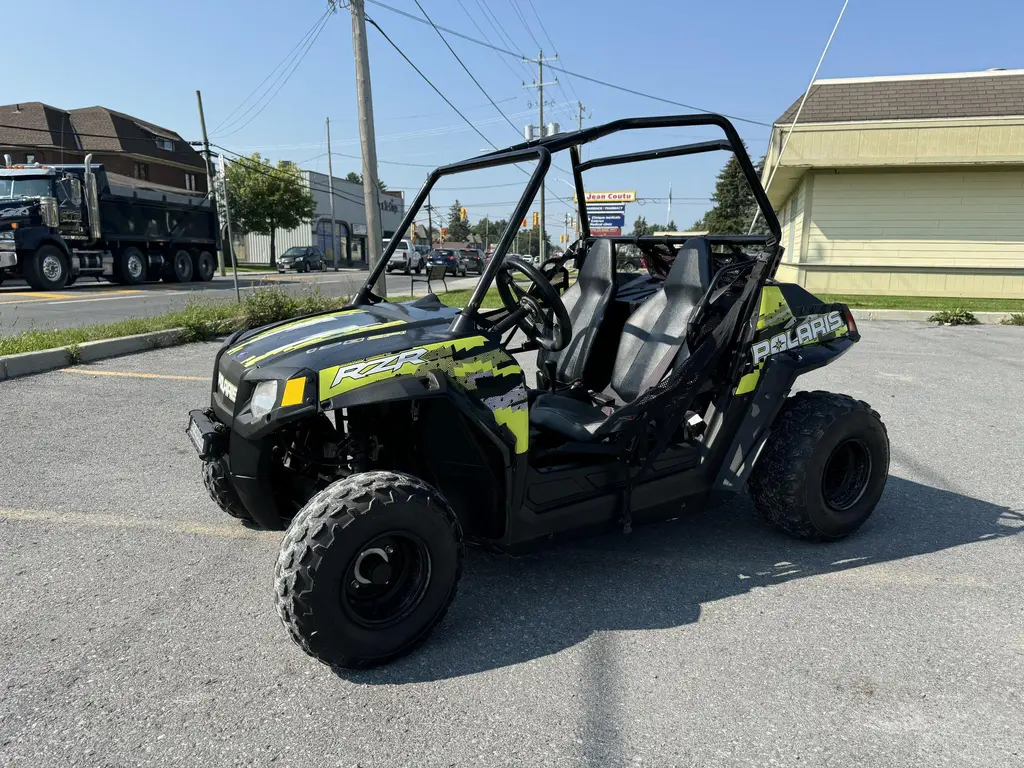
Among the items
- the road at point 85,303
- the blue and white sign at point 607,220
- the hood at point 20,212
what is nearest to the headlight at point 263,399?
the road at point 85,303

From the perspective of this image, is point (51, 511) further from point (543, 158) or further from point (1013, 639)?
point (1013, 639)

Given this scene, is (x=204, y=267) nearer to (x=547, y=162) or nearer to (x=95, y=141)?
(x=547, y=162)

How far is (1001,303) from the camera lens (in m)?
16.1

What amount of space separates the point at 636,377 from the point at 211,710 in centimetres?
245

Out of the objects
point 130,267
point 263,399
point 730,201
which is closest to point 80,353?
point 263,399

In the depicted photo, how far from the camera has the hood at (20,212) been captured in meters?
16.6

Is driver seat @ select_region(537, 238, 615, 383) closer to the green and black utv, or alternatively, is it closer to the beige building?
the green and black utv

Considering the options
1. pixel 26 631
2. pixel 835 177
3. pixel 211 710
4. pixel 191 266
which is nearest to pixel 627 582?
pixel 211 710

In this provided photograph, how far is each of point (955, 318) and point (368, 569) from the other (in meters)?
13.2

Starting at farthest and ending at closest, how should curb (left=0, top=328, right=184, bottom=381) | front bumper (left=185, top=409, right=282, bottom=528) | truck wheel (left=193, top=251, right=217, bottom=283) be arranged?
1. truck wheel (left=193, top=251, right=217, bottom=283)
2. curb (left=0, top=328, right=184, bottom=381)
3. front bumper (left=185, top=409, right=282, bottom=528)

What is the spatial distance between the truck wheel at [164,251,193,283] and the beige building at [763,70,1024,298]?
57.9 feet

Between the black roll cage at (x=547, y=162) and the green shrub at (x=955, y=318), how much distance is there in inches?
422

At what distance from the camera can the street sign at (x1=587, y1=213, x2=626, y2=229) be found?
21091 mm

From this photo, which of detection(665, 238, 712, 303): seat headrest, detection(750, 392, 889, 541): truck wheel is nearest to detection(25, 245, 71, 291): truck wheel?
detection(665, 238, 712, 303): seat headrest
